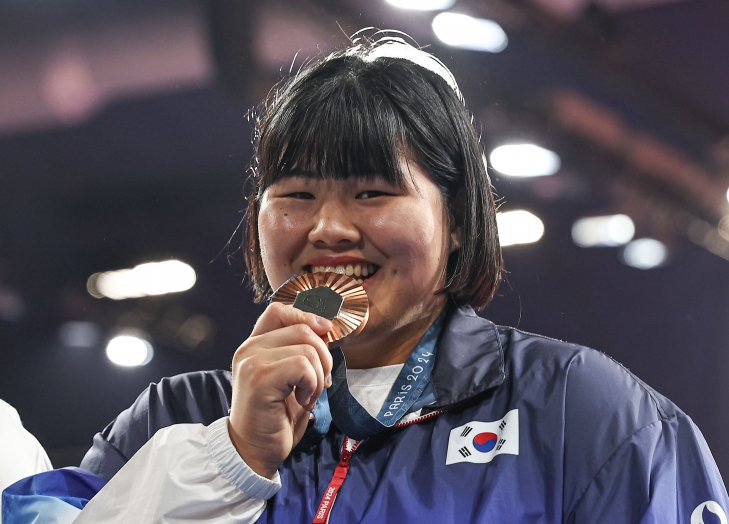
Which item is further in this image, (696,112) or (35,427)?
(35,427)

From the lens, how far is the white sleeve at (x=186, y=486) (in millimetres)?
1122

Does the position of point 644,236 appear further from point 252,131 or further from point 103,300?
point 103,300

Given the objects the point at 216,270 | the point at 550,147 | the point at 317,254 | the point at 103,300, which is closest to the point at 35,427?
the point at 103,300

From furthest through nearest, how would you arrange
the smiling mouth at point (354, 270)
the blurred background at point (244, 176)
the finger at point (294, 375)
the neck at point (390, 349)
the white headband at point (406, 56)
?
the blurred background at point (244, 176) < the white headband at point (406, 56) < the neck at point (390, 349) < the smiling mouth at point (354, 270) < the finger at point (294, 375)

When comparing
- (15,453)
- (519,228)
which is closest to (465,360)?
(519,228)

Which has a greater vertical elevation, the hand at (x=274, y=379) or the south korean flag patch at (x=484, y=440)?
the hand at (x=274, y=379)

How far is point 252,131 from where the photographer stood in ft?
6.72

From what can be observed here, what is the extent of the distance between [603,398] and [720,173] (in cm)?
76

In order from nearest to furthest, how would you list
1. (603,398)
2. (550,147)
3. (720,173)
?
1. (603,398)
2. (720,173)
3. (550,147)

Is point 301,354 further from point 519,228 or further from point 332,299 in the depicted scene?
point 519,228

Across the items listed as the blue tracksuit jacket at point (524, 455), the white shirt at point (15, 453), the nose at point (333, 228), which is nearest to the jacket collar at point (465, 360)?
the blue tracksuit jacket at point (524, 455)

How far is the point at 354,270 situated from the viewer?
4.33 ft

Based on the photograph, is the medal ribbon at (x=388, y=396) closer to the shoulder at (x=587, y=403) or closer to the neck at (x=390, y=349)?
the neck at (x=390, y=349)

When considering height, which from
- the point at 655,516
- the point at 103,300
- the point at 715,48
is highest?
the point at 715,48
